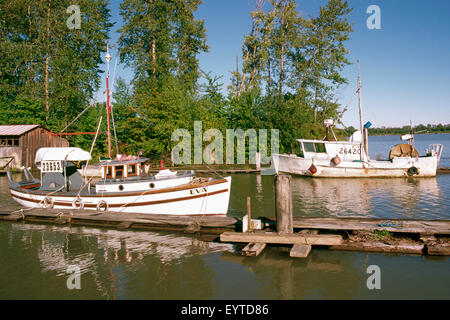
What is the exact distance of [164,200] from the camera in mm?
15766

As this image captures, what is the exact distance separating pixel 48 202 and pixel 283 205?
42.5 feet

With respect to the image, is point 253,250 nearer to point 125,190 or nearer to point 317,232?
point 317,232

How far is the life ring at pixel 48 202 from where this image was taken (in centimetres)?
1758

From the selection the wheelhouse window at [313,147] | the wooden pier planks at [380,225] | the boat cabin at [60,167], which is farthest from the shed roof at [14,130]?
the wooden pier planks at [380,225]

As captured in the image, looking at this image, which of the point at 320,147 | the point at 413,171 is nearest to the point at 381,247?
the point at 320,147

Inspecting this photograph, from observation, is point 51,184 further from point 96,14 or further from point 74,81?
point 96,14

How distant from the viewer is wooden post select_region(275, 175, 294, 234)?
11430mm

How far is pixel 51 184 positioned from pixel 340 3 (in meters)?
45.8

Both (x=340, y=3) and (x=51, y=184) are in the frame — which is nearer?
(x=51, y=184)

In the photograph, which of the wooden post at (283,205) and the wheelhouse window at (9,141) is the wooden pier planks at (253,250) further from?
the wheelhouse window at (9,141)

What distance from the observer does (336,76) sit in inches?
1962

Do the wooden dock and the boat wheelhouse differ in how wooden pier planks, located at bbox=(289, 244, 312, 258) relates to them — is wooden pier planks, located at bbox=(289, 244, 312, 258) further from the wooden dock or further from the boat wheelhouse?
the boat wheelhouse

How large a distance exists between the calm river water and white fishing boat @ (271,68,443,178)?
15.1 meters
